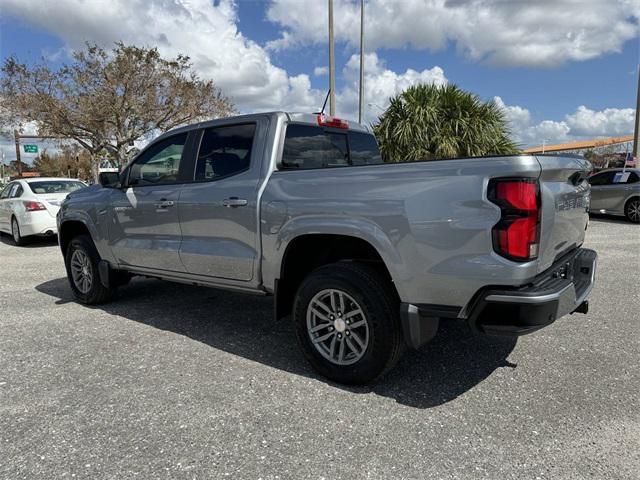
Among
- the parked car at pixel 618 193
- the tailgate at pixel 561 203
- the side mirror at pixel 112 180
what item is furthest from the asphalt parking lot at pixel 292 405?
the parked car at pixel 618 193

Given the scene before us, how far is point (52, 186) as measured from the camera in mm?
10469

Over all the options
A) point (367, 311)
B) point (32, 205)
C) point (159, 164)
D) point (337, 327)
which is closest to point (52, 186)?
point (32, 205)

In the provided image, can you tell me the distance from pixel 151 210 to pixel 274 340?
1652mm

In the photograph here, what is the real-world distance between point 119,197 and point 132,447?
2909 mm

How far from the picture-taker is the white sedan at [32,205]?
9703 millimetres

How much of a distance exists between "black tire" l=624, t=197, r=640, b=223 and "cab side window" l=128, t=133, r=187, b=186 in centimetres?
1201

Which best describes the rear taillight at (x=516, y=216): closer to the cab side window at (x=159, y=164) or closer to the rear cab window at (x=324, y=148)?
the rear cab window at (x=324, y=148)

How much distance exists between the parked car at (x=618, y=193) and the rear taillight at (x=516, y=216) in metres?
11.7

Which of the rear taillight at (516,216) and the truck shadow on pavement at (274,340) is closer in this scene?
the rear taillight at (516,216)

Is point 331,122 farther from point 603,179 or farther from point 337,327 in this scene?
point 603,179

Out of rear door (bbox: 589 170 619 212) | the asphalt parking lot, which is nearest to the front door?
the asphalt parking lot

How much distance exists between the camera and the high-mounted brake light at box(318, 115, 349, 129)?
420 cm

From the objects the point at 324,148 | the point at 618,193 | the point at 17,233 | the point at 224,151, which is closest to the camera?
the point at 224,151

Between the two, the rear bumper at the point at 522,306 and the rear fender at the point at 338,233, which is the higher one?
the rear fender at the point at 338,233
